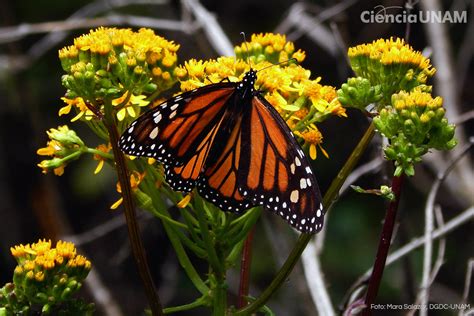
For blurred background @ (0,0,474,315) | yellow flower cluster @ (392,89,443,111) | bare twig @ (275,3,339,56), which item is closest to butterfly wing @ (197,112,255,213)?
yellow flower cluster @ (392,89,443,111)

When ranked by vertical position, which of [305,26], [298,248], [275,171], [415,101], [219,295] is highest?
[305,26]

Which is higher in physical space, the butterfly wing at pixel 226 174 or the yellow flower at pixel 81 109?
the yellow flower at pixel 81 109

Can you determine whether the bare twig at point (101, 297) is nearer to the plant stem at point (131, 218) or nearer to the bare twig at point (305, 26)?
the bare twig at point (305, 26)

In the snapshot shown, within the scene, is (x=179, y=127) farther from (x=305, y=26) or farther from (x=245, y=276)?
(x=305, y=26)

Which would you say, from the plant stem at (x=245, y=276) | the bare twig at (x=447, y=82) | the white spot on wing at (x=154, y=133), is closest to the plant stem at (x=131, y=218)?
the white spot on wing at (x=154, y=133)

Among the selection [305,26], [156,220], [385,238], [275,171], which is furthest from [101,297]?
[385,238]
